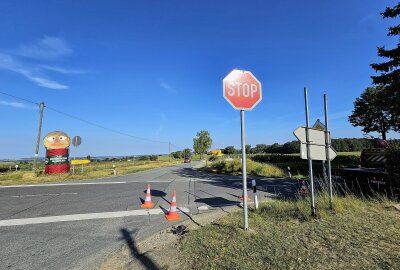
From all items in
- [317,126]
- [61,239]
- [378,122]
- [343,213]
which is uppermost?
[378,122]

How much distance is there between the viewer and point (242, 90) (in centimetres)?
545

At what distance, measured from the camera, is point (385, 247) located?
4.08 metres

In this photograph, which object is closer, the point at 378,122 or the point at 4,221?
the point at 4,221

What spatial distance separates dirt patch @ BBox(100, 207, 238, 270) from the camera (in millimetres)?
3996

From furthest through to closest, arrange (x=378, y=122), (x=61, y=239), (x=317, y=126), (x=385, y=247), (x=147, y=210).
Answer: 1. (x=378, y=122)
2. (x=147, y=210)
3. (x=317, y=126)
4. (x=61, y=239)
5. (x=385, y=247)

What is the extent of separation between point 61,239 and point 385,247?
5.85 metres

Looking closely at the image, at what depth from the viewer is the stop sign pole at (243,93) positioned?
528cm

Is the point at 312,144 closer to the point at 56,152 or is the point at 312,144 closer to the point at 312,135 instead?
the point at 312,135

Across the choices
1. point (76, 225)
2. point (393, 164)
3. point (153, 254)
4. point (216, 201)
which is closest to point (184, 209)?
point (216, 201)

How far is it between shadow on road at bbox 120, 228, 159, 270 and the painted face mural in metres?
21.5

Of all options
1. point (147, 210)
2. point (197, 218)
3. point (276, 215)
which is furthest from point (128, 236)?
point (276, 215)

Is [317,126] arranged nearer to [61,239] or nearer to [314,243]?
[314,243]

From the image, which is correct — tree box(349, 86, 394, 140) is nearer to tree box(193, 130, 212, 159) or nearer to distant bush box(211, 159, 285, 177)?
distant bush box(211, 159, 285, 177)

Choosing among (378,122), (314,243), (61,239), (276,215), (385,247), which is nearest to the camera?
(385,247)
